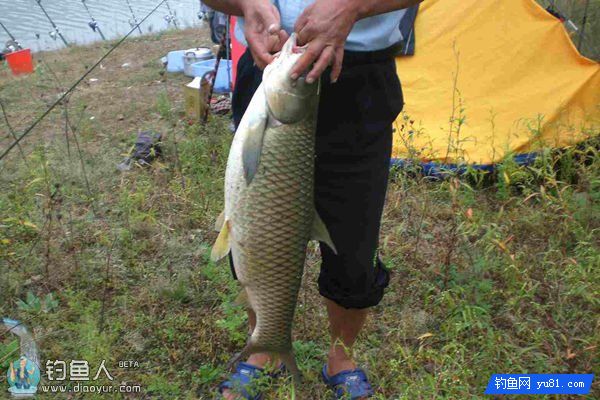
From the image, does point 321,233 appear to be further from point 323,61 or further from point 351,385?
point 351,385

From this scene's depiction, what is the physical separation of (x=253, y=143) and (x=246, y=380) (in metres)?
1.07

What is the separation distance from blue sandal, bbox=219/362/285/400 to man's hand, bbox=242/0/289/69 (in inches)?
48.0

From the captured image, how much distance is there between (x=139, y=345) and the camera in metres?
2.46

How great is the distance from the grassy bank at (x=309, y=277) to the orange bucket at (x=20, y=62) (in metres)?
3.65

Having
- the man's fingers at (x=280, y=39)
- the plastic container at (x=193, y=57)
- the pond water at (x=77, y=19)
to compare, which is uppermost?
the man's fingers at (x=280, y=39)

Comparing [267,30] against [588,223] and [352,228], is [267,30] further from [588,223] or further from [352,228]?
[588,223]

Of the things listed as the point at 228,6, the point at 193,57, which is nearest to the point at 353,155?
the point at 228,6

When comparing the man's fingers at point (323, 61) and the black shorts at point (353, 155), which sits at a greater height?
the man's fingers at point (323, 61)

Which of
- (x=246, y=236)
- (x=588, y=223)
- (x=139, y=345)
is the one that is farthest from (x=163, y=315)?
(x=588, y=223)

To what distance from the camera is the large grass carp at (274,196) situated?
1.50 meters

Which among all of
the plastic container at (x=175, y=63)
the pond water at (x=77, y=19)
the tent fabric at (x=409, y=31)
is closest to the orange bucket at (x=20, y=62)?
the plastic container at (x=175, y=63)

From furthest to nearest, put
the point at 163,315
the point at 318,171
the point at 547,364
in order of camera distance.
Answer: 1. the point at 163,315
2. the point at 547,364
3. the point at 318,171

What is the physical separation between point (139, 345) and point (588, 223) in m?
2.48

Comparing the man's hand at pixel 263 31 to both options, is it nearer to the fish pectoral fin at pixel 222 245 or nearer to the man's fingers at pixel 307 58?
the man's fingers at pixel 307 58
